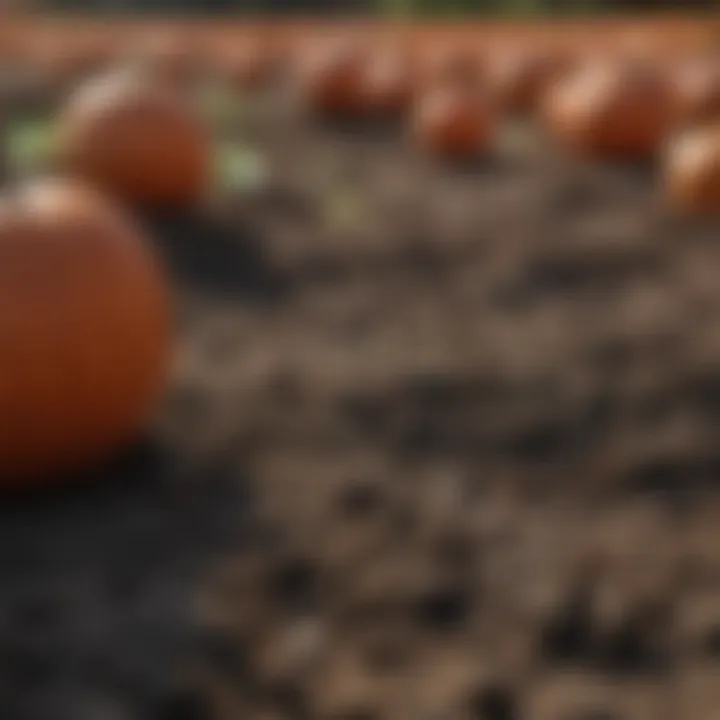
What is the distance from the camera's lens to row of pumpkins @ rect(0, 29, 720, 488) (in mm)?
3506

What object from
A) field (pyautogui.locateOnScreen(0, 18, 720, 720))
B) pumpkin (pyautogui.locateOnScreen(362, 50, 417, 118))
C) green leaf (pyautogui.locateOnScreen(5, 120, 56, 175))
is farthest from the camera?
pumpkin (pyautogui.locateOnScreen(362, 50, 417, 118))

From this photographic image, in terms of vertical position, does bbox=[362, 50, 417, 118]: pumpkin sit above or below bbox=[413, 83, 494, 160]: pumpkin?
above

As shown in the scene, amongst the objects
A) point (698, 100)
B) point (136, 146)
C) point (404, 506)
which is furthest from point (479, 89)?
point (404, 506)

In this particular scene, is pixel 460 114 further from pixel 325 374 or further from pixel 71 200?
pixel 71 200

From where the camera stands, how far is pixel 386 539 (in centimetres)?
321

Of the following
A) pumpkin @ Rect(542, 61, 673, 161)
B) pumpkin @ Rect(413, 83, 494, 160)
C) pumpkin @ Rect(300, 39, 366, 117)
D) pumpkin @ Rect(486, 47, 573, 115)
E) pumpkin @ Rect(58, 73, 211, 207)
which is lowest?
pumpkin @ Rect(58, 73, 211, 207)

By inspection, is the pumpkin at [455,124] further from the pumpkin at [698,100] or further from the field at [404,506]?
the field at [404,506]

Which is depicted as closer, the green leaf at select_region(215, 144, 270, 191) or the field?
the field

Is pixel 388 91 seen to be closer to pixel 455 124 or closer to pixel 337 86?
pixel 337 86

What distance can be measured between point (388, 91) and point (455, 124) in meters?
1.53

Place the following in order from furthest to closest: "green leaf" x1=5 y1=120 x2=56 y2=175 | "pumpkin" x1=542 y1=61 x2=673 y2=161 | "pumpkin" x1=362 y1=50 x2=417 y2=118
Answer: "pumpkin" x1=362 y1=50 x2=417 y2=118 → "pumpkin" x1=542 y1=61 x2=673 y2=161 → "green leaf" x1=5 y1=120 x2=56 y2=175

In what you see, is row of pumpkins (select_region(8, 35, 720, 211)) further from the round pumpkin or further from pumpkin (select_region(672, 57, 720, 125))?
the round pumpkin

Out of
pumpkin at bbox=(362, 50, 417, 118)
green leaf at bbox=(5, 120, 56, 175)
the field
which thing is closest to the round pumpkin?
the field

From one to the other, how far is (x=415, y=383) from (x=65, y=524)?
1.20 meters
